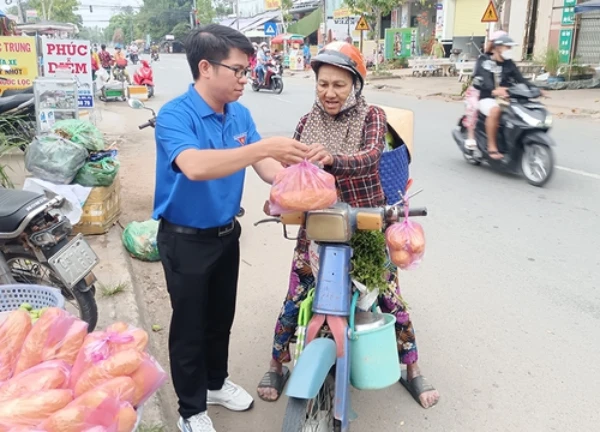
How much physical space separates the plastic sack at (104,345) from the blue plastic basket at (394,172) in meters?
1.37

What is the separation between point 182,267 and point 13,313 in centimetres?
68

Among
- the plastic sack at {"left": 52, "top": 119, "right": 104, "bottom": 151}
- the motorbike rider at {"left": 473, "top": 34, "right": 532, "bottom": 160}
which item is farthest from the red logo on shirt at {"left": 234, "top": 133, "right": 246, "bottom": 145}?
the motorbike rider at {"left": 473, "top": 34, "right": 532, "bottom": 160}

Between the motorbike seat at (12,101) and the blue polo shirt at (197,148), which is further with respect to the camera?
the motorbike seat at (12,101)

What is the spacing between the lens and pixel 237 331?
11.5 ft

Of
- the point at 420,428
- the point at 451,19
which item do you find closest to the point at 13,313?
the point at 420,428

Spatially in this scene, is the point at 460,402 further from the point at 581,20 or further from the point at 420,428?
the point at 581,20

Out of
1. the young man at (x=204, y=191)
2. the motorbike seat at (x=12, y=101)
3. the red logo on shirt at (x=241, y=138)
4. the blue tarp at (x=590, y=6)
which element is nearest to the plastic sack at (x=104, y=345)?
the young man at (x=204, y=191)

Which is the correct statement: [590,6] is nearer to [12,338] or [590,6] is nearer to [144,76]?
[144,76]

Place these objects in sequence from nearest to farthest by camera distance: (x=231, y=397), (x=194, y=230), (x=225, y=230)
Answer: (x=194, y=230), (x=225, y=230), (x=231, y=397)

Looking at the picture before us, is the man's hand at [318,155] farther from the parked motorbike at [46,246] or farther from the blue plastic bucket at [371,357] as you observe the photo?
the parked motorbike at [46,246]

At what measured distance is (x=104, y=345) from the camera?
159 cm

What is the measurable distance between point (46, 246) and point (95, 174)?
1.92 m

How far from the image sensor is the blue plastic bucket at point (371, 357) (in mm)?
2201

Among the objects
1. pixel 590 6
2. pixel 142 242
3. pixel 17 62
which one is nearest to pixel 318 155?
pixel 142 242
